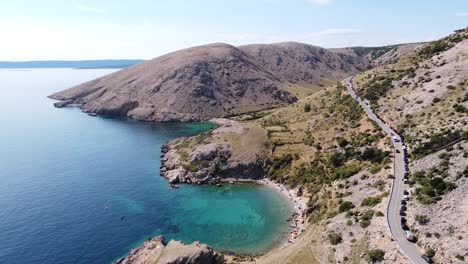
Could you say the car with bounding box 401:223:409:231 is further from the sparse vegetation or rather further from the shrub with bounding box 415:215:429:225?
the sparse vegetation

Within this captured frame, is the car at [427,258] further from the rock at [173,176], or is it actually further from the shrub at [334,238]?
the rock at [173,176]

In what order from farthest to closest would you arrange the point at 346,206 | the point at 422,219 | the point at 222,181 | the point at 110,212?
the point at 222,181, the point at 110,212, the point at 346,206, the point at 422,219

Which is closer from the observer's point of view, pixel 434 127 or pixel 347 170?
pixel 434 127

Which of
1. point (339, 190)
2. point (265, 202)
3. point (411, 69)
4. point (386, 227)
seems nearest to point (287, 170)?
point (265, 202)

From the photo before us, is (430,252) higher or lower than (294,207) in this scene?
higher

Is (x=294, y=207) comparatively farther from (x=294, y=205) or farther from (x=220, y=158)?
(x=220, y=158)

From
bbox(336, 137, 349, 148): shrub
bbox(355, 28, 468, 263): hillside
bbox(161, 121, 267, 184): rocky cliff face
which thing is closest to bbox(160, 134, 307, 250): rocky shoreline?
bbox(161, 121, 267, 184): rocky cliff face

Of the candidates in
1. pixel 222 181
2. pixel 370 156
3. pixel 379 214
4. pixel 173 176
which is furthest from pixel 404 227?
pixel 173 176

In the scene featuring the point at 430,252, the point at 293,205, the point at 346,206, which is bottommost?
the point at 293,205
